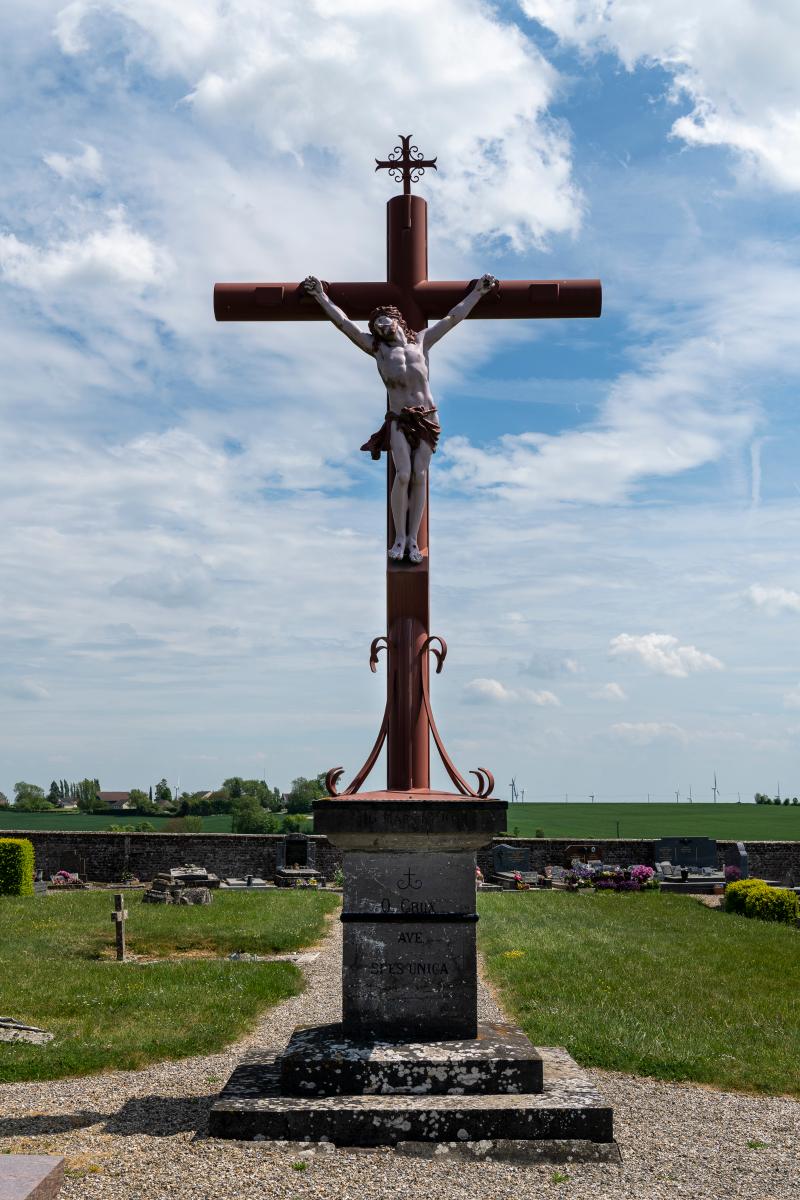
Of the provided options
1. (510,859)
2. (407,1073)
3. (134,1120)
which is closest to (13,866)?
(510,859)

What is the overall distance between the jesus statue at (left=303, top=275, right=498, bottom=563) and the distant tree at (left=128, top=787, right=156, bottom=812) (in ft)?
199

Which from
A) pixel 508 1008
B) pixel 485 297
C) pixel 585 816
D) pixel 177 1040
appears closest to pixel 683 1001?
pixel 508 1008

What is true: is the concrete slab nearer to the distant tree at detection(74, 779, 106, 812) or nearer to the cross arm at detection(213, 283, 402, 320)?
the cross arm at detection(213, 283, 402, 320)

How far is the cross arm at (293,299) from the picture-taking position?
22.0 ft

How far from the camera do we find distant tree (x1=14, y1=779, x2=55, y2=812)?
7369 centimetres

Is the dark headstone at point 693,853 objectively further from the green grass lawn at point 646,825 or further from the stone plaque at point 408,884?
the green grass lawn at point 646,825

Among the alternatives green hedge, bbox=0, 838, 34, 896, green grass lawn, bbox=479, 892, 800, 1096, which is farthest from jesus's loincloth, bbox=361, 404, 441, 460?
green hedge, bbox=0, 838, 34, 896

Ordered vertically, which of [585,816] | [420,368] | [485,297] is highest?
[485,297]

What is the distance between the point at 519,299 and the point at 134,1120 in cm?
541

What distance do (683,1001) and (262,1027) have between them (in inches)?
159

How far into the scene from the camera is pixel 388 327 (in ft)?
21.0

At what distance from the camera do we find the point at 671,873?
23.9m

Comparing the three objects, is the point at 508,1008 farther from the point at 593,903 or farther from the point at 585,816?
the point at 585,816

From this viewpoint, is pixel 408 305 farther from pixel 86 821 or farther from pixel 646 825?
pixel 646 825
